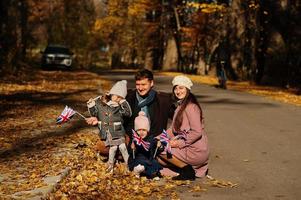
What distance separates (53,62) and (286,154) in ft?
99.2

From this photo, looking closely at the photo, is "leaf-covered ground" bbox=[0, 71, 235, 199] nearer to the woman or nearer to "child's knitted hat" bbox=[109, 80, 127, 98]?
the woman

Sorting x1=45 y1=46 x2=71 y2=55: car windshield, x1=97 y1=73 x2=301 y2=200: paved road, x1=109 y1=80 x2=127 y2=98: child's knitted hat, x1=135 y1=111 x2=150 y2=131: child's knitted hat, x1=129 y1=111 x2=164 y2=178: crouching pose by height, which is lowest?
x1=97 y1=73 x2=301 y2=200: paved road

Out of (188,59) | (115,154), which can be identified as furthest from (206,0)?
(115,154)

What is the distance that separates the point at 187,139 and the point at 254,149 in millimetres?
2760

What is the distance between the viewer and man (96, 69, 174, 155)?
7164 mm

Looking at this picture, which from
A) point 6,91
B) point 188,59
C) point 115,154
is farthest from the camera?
point 188,59

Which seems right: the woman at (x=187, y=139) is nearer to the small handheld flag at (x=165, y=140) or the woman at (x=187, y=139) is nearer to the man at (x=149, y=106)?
the small handheld flag at (x=165, y=140)

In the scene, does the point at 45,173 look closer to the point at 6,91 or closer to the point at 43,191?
the point at 43,191

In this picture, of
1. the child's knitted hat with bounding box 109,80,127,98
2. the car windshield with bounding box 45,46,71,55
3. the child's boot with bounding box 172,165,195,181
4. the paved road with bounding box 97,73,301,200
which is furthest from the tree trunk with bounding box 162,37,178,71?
the child's boot with bounding box 172,165,195,181

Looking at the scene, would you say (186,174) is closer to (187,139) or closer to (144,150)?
(187,139)

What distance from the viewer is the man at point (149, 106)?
23.5 ft

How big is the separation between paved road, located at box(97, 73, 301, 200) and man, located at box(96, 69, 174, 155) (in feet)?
3.66

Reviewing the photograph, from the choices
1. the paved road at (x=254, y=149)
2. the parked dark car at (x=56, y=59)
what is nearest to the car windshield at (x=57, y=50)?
the parked dark car at (x=56, y=59)

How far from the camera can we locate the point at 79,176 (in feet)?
21.3
